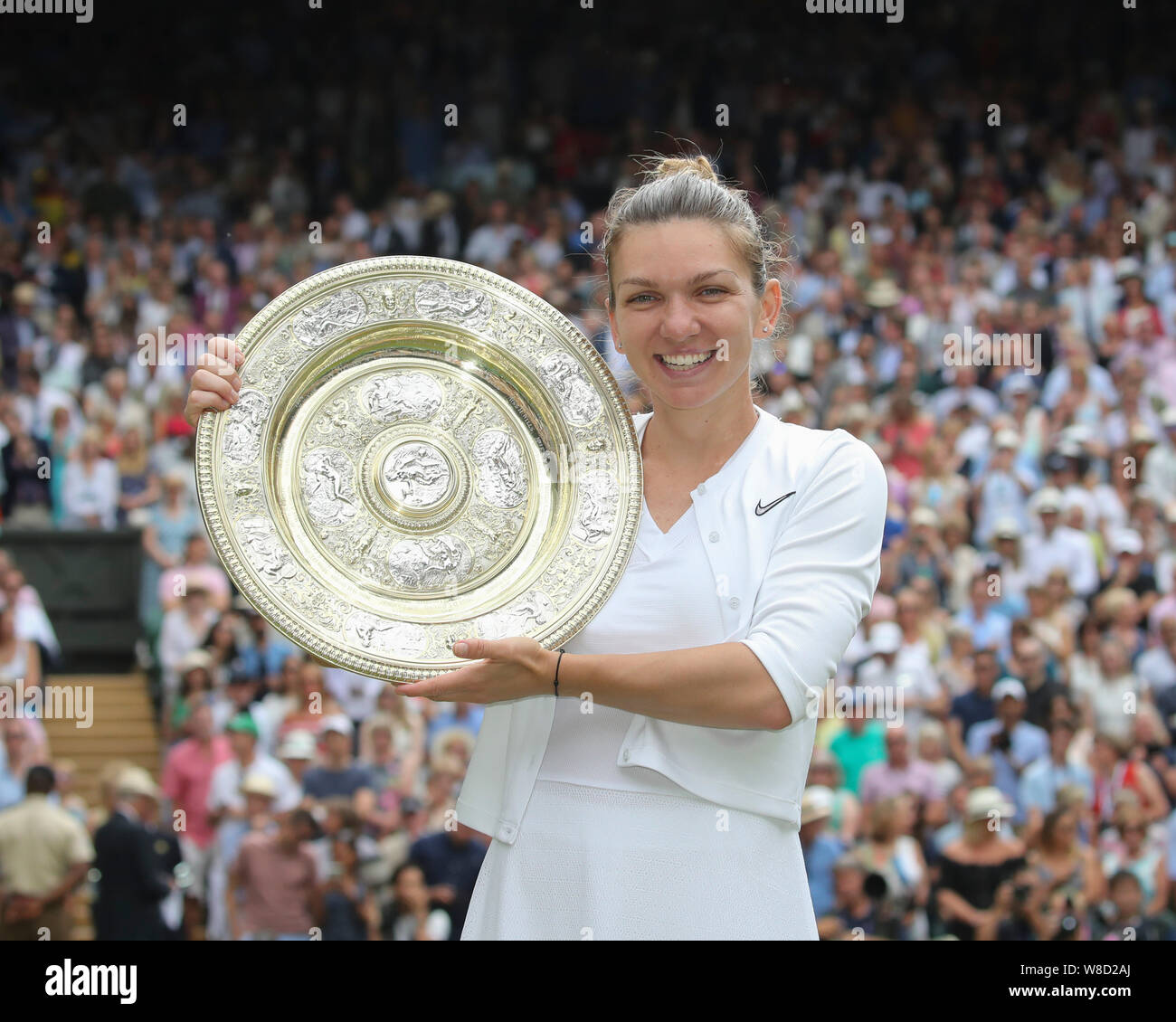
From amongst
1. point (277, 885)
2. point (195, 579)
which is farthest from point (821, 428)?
point (277, 885)

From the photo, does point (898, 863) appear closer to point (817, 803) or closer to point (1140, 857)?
point (817, 803)

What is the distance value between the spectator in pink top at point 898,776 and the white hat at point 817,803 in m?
0.28

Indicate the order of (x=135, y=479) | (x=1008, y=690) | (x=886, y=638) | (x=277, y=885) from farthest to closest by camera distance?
(x=135, y=479) → (x=886, y=638) → (x=1008, y=690) → (x=277, y=885)

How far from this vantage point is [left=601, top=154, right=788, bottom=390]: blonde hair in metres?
2.26

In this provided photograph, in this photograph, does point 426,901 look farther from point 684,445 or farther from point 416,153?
point 416,153

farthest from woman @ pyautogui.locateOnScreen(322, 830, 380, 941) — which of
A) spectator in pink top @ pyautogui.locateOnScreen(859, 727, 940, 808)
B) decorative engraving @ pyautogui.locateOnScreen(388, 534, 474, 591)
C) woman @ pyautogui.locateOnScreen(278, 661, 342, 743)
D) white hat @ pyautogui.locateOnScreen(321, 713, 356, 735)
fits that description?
decorative engraving @ pyautogui.locateOnScreen(388, 534, 474, 591)

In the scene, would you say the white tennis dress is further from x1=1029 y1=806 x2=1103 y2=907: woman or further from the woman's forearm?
x1=1029 y1=806 x2=1103 y2=907: woman

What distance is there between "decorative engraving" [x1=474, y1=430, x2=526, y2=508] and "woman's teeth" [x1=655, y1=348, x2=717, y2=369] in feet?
1.16

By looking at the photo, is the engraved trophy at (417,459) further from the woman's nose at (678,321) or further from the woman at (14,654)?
the woman at (14,654)

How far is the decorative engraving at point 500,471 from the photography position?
8.17 feet

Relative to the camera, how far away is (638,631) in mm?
2254

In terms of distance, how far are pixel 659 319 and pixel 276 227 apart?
31.9 ft

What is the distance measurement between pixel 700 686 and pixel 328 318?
0.87 meters

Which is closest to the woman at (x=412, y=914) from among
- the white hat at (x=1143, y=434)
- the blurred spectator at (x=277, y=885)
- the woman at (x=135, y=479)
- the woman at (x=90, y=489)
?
the blurred spectator at (x=277, y=885)
